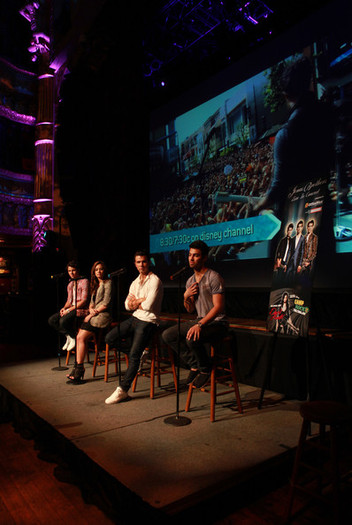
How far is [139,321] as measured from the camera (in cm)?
347

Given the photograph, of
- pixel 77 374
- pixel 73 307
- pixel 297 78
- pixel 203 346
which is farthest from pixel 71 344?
pixel 297 78

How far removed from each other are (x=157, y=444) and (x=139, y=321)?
124 cm

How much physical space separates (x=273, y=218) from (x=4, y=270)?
12.9m

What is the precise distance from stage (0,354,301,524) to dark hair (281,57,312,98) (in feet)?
11.2

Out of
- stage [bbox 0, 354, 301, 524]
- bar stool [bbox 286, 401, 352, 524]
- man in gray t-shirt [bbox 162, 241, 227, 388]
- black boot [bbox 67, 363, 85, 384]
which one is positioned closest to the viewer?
bar stool [bbox 286, 401, 352, 524]

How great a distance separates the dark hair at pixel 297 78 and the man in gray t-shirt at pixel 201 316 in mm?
2391

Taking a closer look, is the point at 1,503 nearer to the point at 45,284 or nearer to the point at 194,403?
the point at 194,403

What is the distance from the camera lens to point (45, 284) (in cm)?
759

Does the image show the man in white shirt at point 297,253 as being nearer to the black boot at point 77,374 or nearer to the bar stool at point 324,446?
the bar stool at point 324,446

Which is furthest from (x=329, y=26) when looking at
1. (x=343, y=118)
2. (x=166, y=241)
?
(x=166, y=241)

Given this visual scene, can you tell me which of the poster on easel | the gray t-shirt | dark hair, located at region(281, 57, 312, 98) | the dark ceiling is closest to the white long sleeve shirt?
the gray t-shirt

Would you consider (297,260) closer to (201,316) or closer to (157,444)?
(201,316)

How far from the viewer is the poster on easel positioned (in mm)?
3002

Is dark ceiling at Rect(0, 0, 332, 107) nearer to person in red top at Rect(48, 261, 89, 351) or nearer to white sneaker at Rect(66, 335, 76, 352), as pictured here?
person in red top at Rect(48, 261, 89, 351)
